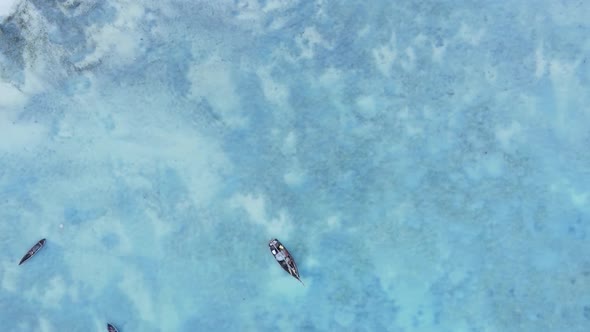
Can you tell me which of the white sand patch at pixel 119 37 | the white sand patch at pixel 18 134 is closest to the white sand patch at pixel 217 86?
the white sand patch at pixel 119 37

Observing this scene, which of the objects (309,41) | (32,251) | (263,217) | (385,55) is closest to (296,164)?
(263,217)

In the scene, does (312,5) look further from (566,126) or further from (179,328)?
(179,328)

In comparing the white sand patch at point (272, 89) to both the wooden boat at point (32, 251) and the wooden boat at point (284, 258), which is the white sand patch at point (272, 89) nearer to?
the wooden boat at point (284, 258)

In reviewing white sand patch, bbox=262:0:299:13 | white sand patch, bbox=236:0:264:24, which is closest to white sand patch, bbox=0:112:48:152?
white sand patch, bbox=236:0:264:24

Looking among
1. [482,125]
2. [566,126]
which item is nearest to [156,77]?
[482,125]

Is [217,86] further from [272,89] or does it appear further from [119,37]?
[119,37]

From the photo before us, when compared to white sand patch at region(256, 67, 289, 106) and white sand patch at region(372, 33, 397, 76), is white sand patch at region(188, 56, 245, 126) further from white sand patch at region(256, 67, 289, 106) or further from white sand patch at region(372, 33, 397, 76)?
white sand patch at region(372, 33, 397, 76)

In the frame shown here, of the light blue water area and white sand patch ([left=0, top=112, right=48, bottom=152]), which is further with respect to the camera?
white sand patch ([left=0, top=112, right=48, bottom=152])
